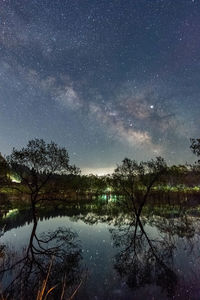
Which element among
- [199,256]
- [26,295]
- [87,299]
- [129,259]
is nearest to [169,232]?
[199,256]

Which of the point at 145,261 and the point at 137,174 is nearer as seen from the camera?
the point at 145,261

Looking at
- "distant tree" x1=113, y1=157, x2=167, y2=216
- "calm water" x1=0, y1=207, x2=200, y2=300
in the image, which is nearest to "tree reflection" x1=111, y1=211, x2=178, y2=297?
"calm water" x1=0, y1=207, x2=200, y2=300

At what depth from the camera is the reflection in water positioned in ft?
34.1

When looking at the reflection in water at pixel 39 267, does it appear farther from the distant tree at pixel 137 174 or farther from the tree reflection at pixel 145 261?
the distant tree at pixel 137 174

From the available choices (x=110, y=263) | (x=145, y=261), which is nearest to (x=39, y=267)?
(x=110, y=263)

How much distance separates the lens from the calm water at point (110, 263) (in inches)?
406

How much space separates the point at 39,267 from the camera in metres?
13.4

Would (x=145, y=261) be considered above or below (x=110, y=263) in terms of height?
above

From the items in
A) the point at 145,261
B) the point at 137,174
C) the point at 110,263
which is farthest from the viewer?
the point at 137,174

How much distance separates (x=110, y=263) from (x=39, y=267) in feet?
17.8

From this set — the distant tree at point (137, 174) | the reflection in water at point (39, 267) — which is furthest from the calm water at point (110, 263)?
the distant tree at point (137, 174)

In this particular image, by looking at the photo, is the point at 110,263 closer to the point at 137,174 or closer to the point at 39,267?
the point at 39,267

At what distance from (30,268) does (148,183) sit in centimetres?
3362

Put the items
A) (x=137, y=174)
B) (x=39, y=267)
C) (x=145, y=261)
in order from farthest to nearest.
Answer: (x=137, y=174) < (x=145, y=261) < (x=39, y=267)
